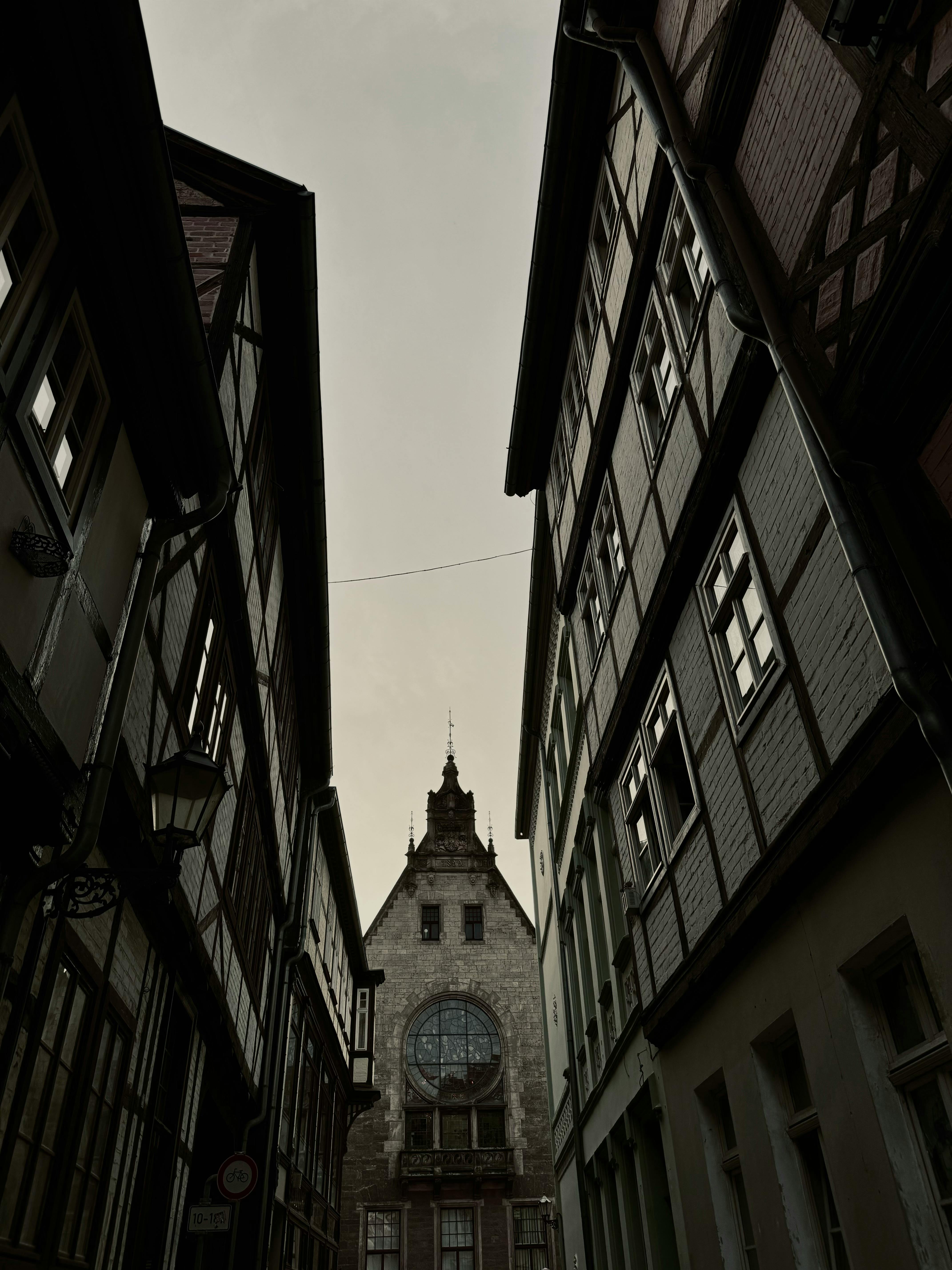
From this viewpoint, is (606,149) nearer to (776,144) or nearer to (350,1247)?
(776,144)

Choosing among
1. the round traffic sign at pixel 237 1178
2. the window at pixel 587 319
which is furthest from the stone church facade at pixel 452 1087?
the window at pixel 587 319

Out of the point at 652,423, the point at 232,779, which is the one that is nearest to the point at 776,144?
the point at 652,423

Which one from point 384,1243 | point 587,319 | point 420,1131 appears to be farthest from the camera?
point 420,1131

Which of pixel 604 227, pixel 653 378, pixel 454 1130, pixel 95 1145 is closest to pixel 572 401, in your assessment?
pixel 604 227

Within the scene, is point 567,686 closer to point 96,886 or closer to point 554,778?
point 554,778

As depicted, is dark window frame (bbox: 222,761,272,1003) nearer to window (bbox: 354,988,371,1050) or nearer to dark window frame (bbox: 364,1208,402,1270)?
window (bbox: 354,988,371,1050)

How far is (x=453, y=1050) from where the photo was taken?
29.7 m

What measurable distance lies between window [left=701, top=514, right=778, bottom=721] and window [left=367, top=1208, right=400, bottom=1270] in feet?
84.8

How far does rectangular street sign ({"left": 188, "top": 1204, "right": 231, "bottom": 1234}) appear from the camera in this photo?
8.01 meters

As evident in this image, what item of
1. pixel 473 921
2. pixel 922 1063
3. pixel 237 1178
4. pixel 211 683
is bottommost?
pixel 922 1063

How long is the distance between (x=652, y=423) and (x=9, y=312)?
5993mm

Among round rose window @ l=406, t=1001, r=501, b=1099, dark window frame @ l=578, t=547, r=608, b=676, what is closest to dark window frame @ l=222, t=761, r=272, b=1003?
dark window frame @ l=578, t=547, r=608, b=676

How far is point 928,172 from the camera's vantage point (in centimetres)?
420

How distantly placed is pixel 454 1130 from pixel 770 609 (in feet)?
89.1
